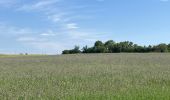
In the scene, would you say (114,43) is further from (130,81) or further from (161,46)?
(130,81)

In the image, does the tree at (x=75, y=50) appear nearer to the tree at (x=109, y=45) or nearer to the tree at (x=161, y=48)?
the tree at (x=109, y=45)

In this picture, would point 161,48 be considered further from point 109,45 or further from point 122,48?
point 109,45

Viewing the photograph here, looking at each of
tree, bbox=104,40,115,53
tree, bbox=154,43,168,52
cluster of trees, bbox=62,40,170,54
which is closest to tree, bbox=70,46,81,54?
cluster of trees, bbox=62,40,170,54

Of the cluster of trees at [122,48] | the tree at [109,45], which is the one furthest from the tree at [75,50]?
the tree at [109,45]

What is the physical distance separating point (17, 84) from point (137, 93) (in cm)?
397

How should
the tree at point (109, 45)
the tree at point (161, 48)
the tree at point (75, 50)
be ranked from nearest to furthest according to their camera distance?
the tree at point (161, 48) < the tree at point (109, 45) < the tree at point (75, 50)

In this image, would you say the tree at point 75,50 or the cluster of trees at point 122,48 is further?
the tree at point 75,50

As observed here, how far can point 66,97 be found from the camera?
12414 millimetres

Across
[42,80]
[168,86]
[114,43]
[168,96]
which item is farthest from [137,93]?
[114,43]

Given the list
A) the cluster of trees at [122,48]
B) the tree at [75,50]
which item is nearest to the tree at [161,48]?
the cluster of trees at [122,48]

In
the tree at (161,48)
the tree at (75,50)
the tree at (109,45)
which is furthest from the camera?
the tree at (75,50)

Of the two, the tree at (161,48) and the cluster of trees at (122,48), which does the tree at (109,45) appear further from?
the tree at (161,48)

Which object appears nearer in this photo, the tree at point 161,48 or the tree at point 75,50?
the tree at point 161,48

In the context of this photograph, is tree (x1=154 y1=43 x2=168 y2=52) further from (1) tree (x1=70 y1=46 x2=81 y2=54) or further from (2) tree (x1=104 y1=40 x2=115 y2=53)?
(1) tree (x1=70 y1=46 x2=81 y2=54)
